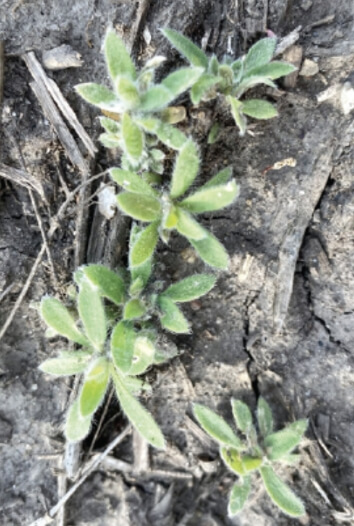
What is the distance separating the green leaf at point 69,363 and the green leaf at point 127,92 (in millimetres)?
1134

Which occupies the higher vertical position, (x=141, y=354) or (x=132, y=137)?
(x=132, y=137)

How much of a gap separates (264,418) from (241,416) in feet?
0.43

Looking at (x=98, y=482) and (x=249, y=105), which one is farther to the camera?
(x=98, y=482)

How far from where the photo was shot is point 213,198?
6.36 ft

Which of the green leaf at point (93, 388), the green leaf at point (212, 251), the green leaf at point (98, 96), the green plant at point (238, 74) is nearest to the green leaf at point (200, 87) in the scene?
the green plant at point (238, 74)

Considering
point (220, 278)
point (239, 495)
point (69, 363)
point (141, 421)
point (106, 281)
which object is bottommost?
point (239, 495)

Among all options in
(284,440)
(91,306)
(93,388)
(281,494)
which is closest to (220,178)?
(91,306)

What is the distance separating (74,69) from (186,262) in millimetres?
1114

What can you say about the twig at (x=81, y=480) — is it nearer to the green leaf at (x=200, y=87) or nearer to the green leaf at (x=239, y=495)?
the green leaf at (x=239, y=495)

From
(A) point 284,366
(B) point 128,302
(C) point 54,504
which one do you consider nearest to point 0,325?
(B) point 128,302

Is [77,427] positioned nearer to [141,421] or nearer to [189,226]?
[141,421]

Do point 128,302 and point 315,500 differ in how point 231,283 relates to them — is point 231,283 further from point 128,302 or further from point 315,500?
point 315,500

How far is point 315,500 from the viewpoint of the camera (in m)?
2.63

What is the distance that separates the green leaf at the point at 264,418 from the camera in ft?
8.50
